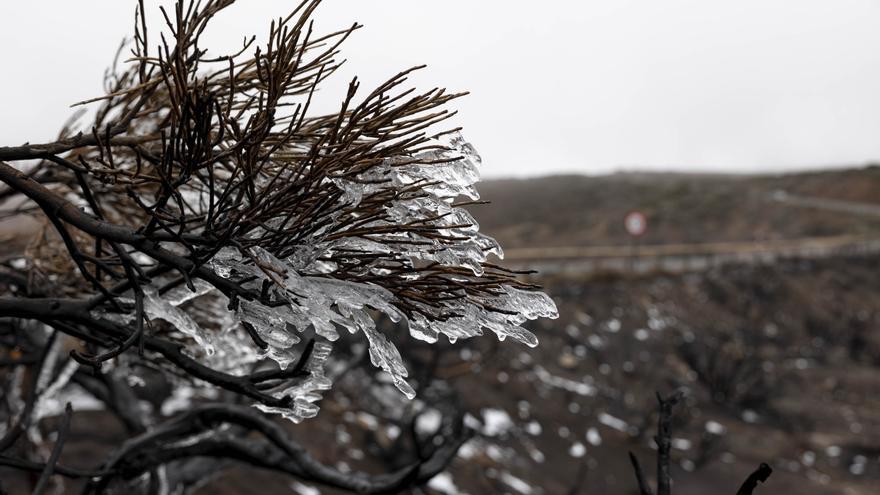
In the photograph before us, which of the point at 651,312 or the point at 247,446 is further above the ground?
the point at 247,446

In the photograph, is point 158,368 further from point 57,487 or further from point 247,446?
point 57,487

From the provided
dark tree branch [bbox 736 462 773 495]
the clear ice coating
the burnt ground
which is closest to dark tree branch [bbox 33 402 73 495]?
the clear ice coating

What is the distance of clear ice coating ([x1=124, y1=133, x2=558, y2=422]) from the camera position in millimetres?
1587

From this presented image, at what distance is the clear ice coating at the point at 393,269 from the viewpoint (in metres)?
1.59

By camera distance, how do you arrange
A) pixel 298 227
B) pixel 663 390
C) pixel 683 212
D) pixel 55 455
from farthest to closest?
pixel 683 212 → pixel 663 390 → pixel 55 455 → pixel 298 227

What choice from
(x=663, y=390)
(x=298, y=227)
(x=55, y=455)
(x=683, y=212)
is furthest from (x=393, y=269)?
(x=683, y=212)

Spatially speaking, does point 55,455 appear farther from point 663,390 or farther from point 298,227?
point 663,390

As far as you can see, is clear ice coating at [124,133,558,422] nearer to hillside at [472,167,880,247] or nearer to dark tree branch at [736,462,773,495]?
dark tree branch at [736,462,773,495]

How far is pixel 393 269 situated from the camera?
1.67m

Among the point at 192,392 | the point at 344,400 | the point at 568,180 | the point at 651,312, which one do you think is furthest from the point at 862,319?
the point at 568,180

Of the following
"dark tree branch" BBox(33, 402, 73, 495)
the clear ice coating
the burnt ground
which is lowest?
the burnt ground

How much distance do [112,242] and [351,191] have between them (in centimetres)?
60

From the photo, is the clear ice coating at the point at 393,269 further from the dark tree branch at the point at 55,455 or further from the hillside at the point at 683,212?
the hillside at the point at 683,212

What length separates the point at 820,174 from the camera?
2053 inches
